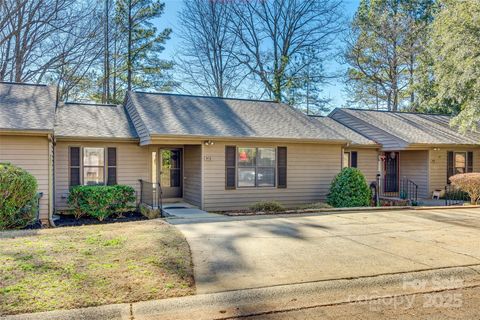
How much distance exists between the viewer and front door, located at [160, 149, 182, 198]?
13953 mm

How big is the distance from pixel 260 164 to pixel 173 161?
134 inches

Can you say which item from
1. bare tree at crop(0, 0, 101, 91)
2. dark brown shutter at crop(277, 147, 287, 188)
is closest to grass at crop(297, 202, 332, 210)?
dark brown shutter at crop(277, 147, 287, 188)

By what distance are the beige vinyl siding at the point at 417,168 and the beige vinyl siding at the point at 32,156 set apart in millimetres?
14647

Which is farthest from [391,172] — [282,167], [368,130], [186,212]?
[186,212]

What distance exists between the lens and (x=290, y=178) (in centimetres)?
1334

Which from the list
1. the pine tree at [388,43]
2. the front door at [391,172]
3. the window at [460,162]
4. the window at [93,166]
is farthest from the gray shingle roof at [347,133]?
the pine tree at [388,43]

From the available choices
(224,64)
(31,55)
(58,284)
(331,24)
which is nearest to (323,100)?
(331,24)

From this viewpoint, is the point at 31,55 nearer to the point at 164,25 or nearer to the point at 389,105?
the point at 164,25

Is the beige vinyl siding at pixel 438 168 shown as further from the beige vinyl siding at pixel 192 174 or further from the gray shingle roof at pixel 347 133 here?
the beige vinyl siding at pixel 192 174

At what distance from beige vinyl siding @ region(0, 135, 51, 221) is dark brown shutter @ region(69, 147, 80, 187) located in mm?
1697

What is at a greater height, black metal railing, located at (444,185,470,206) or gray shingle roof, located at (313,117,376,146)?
gray shingle roof, located at (313,117,376,146)

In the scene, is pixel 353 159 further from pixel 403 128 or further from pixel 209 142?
pixel 209 142

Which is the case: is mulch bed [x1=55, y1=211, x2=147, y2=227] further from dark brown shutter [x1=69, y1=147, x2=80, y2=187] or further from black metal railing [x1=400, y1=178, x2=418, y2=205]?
black metal railing [x1=400, y1=178, x2=418, y2=205]

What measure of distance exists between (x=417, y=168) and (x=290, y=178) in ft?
23.5
